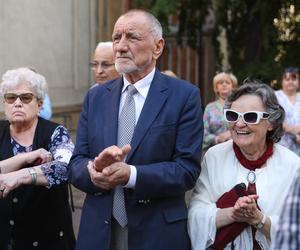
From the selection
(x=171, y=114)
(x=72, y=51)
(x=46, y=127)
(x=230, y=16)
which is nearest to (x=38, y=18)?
(x=72, y=51)

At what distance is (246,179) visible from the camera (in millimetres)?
3062

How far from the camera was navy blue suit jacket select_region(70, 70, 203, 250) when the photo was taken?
2889 mm

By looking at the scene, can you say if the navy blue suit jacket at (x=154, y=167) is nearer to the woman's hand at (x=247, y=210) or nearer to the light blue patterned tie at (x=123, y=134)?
the light blue patterned tie at (x=123, y=134)

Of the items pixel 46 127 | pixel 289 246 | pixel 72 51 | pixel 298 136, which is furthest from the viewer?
pixel 72 51

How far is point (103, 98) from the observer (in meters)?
3.14

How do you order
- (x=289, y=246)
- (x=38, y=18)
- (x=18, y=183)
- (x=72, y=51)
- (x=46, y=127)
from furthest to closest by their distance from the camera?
(x=72, y=51)
(x=38, y=18)
(x=46, y=127)
(x=18, y=183)
(x=289, y=246)

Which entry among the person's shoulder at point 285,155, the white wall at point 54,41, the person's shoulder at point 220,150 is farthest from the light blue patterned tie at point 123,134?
the white wall at point 54,41

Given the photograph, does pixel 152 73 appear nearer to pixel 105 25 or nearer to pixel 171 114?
pixel 171 114

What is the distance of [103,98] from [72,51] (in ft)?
26.3

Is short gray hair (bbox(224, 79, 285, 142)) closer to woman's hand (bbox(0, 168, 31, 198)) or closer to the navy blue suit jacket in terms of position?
the navy blue suit jacket

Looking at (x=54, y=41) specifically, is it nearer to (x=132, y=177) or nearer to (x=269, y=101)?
(x=269, y=101)

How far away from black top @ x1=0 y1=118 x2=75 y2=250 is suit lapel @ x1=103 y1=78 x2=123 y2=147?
0.56 metres

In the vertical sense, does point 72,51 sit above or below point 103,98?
below

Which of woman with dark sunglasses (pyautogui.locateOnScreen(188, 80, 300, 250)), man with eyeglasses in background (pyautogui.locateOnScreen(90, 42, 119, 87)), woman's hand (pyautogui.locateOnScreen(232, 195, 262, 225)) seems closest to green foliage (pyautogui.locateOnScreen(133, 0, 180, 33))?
man with eyeglasses in background (pyautogui.locateOnScreen(90, 42, 119, 87))
